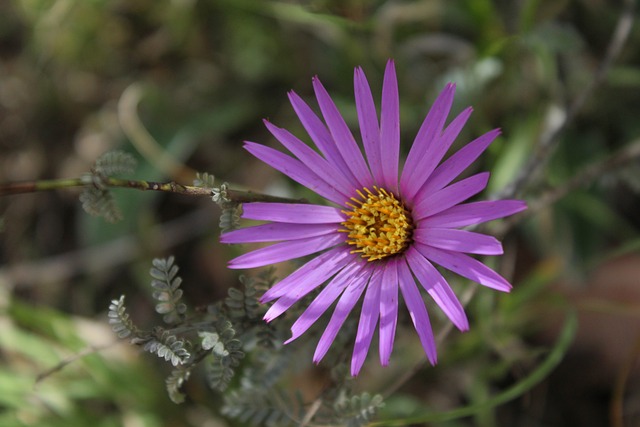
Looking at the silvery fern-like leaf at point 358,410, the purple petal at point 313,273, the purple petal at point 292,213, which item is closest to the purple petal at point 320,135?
the purple petal at point 292,213

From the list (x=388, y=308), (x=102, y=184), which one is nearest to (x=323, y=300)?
(x=388, y=308)

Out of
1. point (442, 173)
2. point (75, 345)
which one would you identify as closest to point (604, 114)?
point (442, 173)

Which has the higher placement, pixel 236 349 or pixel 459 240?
pixel 459 240

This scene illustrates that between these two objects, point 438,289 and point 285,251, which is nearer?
point 438,289

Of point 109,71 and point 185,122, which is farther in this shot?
point 109,71

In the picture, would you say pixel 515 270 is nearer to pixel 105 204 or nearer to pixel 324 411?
pixel 324 411

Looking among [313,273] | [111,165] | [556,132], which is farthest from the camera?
[556,132]

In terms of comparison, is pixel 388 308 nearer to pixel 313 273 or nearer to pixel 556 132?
pixel 313 273
